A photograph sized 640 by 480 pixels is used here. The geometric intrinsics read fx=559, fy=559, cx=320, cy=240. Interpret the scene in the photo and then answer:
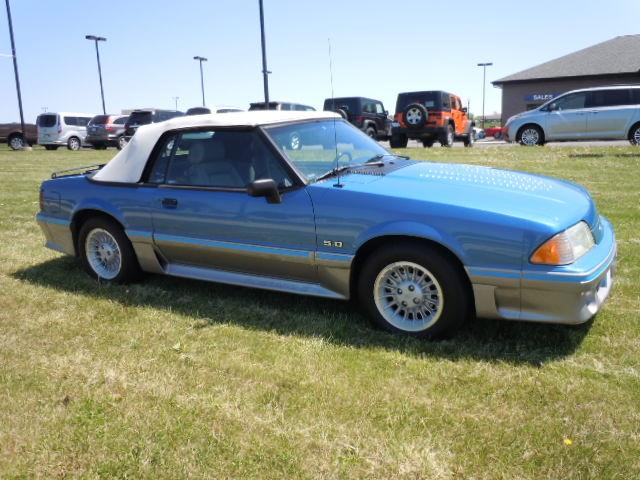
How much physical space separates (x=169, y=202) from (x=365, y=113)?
18275 mm

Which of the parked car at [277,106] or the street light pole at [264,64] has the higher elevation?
the street light pole at [264,64]

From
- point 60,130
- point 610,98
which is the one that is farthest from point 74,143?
point 610,98

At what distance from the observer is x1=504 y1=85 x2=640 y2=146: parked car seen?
13.5m

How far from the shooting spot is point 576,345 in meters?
3.24

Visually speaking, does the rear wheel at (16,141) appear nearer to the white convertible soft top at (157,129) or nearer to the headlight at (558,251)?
the white convertible soft top at (157,129)

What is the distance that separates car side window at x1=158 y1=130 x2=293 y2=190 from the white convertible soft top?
0.30 feet

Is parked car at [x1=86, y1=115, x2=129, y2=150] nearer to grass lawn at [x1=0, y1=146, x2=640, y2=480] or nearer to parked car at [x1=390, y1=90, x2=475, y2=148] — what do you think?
parked car at [x1=390, y1=90, x2=475, y2=148]

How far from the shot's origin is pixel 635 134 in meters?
13.5

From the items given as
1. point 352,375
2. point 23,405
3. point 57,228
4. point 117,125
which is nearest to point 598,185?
point 352,375

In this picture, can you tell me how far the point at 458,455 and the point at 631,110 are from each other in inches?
536

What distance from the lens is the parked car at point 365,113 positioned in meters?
21.0

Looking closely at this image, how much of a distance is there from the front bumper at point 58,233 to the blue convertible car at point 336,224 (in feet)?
0.07

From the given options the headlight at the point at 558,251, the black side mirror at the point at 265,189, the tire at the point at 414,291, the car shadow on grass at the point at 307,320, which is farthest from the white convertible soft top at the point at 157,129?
the headlight at the point at 558,251

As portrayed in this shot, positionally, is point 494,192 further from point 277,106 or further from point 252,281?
point 277,106
